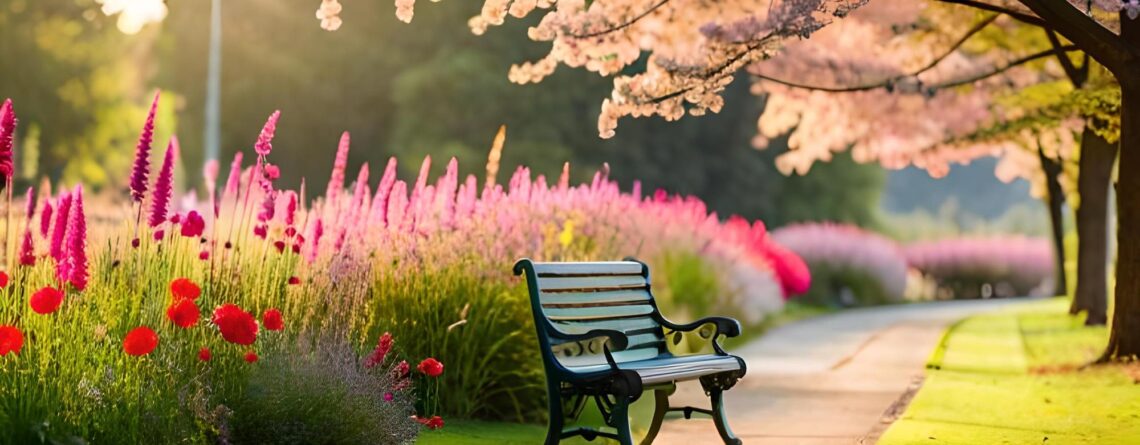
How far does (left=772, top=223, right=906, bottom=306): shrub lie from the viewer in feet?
80.8

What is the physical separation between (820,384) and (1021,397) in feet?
4.97

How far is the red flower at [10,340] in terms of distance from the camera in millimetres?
4762

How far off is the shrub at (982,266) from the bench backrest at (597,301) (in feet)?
82.2

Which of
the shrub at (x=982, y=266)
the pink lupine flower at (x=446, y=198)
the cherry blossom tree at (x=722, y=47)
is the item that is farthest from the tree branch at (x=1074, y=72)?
the shrub at (x=982, y=266)

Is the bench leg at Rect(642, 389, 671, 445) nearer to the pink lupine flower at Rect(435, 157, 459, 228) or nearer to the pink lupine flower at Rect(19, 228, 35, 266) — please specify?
the pink lupine flower at Rect(435, 157, 459, 228)

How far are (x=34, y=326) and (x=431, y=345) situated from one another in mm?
2776

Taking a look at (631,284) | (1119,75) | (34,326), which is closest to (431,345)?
(631,284)

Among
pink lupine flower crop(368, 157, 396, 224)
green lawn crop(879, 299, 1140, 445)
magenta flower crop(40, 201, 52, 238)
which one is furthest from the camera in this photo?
green lawn crop(879, 299, 1140, 445)

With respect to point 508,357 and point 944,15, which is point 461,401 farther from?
point 944,15

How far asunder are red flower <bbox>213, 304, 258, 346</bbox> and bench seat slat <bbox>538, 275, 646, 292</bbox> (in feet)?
5.77

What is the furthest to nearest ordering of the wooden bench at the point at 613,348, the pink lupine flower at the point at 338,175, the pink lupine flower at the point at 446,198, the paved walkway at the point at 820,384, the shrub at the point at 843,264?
the shrub at the point at 843,264
the pink lupine flower at the point at 446,198
the paved walkway at the point at 820,384
the pink lupine flower at the point at 338,175
the wooden bench at the point at 613,348

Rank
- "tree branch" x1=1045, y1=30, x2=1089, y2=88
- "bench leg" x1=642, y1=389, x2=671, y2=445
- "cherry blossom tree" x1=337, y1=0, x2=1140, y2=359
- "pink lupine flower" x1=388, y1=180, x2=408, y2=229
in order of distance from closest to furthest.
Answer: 1. "bench leg" x1=642, y1=389, x2=671, y2=445
2. "pink lupine flower" x1=388, y1=180, x2=408, y2=229
3. "cherry blossom tree" x1=337, y1=0, x2=1140, y2=359
4. "tree branch" x1=1045, y1=30, x2=1089, y2=88

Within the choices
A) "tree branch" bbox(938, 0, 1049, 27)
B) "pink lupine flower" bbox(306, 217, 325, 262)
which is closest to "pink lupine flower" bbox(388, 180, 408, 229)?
"pink lupine flower" bbox(306, 217, 325, 262)

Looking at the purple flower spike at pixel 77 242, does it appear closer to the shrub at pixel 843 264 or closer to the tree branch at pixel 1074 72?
the tree branch at pixel 1074 72
